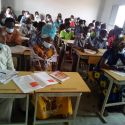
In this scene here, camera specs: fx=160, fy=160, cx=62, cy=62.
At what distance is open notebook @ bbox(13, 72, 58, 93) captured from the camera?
5.51ft

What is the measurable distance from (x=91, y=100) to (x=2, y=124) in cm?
169

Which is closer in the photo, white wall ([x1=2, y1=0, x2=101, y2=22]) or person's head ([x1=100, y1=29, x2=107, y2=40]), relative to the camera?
person's head ([x1=100, y1=29, x2=107, y2=40])

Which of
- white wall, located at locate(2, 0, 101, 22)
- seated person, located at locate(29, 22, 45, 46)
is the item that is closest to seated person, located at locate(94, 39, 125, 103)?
seated person, located at locate(29, 22, 45, 46)

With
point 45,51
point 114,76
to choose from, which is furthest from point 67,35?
point 114,76

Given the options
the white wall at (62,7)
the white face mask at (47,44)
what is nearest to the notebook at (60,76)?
the white face mask at (47,44)

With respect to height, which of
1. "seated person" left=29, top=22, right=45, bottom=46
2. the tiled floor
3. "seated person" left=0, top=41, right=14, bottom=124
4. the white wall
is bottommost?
the tiled floor

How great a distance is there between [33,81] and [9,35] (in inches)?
75.0

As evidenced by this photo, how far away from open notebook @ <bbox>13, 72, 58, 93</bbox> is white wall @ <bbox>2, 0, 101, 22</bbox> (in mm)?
8607

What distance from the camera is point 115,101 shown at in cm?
275

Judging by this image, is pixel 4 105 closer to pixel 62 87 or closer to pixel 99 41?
pixel 62 87

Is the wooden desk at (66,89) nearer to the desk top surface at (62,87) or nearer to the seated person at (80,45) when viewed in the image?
the desk top surface at (62,87)

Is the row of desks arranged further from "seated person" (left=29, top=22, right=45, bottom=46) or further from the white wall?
the white wall

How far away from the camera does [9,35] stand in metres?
3.35

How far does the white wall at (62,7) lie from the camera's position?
377 inches
